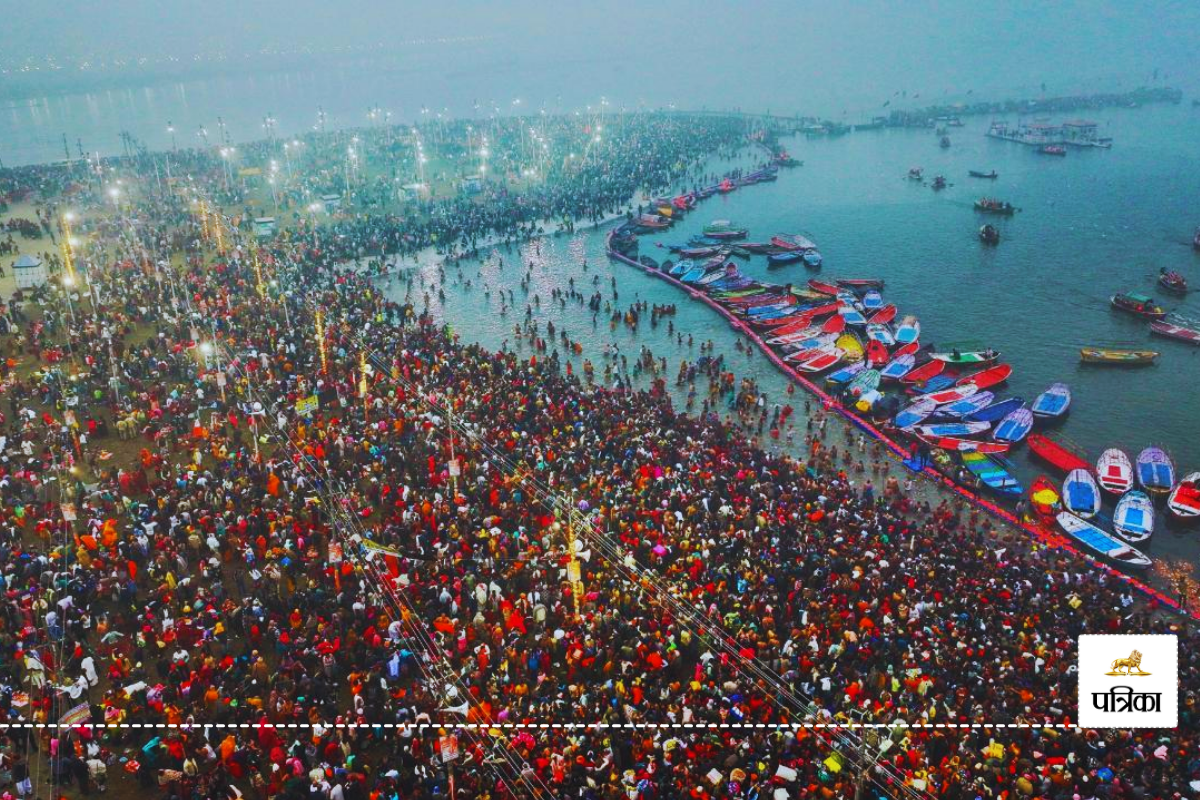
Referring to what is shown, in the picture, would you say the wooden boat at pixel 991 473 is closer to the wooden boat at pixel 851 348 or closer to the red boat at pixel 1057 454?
the red boat at pixel 1057 454

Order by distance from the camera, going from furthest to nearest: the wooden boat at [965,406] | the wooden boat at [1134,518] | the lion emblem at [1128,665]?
1. the wooden boat at [965,406]
2. the wooden boat at [1134,518]
3. the lion emblem at [1128,665]

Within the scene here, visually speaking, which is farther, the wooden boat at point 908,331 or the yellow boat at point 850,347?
the wooden boat at point 908,331

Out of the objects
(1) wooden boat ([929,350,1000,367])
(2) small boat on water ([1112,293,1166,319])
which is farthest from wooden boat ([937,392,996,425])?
(2) small boat on water ([1112,293,1166,319])

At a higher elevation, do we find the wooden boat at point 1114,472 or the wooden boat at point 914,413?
the wooden boat at point 914,413

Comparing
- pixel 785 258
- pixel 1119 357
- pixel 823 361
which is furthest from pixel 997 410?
pixel 785 258

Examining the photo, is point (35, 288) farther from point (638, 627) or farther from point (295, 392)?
point (638, 627)

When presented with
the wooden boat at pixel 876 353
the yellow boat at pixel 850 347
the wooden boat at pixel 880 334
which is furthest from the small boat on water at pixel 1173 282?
the yellow boat at pixel 850 347

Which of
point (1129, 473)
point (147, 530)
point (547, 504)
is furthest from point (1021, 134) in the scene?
point (147, 530)

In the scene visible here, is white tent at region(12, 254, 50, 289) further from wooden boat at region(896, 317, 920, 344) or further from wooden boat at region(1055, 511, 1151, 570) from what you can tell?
wooden boat at region(1055, 511, 1151, 570)
